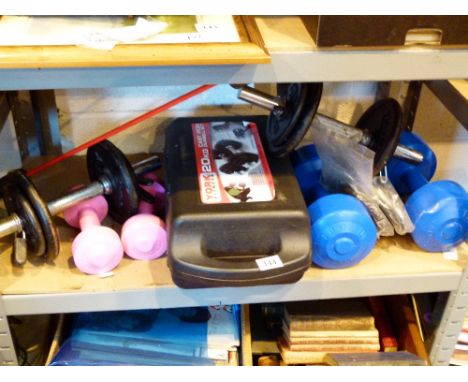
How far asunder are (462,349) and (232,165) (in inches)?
26.8

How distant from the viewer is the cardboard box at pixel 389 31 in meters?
0.78

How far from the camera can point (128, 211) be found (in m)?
1.12

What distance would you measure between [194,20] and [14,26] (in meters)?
0.26

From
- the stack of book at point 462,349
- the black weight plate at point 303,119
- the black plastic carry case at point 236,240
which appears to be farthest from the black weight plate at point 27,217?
the stack of book at point 462,349

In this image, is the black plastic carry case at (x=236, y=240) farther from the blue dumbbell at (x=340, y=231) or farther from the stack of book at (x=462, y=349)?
the stack of book at (x=462, y=349)

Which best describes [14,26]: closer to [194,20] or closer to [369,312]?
[194,20]

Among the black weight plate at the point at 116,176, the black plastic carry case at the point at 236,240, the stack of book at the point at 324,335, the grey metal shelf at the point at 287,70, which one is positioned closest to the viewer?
the grey metal shelf at the point at 287,70

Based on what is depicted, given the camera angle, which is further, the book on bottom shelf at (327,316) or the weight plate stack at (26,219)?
the book on bottom shelf at (327,316)

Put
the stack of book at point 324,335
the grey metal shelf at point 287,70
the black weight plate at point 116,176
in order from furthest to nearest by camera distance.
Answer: the stack of book at point 324,335 < the black weight plate at point 116,176 < the grey metal shelf at point 287,70

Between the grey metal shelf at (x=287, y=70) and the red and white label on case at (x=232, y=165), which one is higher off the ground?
the grey metal shelf at (x=287, y=70)

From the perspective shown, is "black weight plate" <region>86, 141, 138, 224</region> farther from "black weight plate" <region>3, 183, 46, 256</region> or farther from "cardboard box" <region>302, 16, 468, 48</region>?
"cardboard box" <region>302, 16, 468, 48</region>

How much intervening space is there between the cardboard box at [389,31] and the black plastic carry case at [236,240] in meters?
0.32

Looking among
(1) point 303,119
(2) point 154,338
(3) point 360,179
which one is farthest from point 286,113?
(2) point 154,338

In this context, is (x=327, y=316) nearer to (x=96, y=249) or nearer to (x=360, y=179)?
(x=360, y=179)
